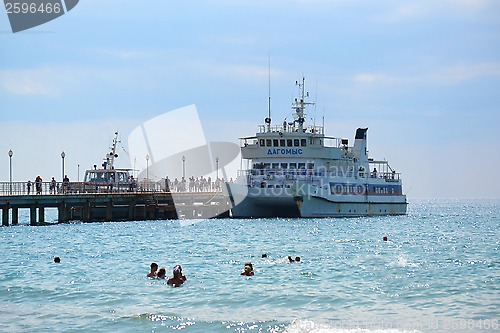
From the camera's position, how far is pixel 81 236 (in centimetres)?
4897

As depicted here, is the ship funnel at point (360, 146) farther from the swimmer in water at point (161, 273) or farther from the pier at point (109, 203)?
the swimmer in water at point (161, 273)

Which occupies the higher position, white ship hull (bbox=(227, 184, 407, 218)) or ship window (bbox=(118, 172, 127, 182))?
ship window (bbox=(118, 172, 127, 182))

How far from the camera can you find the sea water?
2092cm

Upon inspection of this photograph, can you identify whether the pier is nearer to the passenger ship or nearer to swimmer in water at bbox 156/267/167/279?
the passenger ship

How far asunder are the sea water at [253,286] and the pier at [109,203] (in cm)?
1066

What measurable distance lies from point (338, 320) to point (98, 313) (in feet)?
20.8

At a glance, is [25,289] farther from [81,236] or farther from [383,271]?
[81,236]

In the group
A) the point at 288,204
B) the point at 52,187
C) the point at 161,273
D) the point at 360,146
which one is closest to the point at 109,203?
the point at 52,187

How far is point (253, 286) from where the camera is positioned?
26578 mm

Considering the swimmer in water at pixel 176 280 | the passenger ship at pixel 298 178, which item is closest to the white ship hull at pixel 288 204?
the passenger ship at pixel 298 178

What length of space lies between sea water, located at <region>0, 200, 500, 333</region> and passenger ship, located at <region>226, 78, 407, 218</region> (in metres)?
17.6

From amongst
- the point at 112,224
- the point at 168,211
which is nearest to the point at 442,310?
the point at 112,224

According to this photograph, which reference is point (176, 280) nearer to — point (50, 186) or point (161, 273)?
point (161, 273)

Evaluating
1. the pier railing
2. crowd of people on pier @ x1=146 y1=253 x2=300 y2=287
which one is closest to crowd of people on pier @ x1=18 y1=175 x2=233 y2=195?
the pier railing
